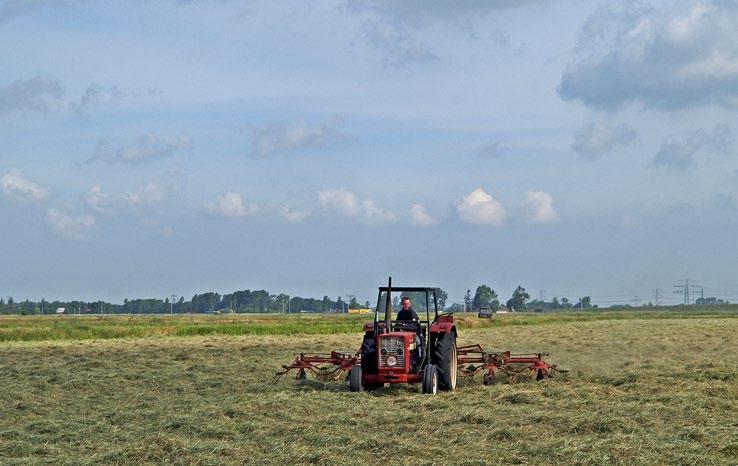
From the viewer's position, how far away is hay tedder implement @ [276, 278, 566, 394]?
17.0 meters

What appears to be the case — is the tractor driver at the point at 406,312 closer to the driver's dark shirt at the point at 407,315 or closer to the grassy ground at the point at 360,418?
the driver's dark shirt at the point at 407,315

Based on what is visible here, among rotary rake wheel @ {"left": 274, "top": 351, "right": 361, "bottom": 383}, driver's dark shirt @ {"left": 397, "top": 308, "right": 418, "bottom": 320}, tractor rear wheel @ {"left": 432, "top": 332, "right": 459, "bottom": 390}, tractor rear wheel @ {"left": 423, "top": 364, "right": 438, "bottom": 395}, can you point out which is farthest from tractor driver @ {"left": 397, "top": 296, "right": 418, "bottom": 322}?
tractor rear wheel @ {"left": 423, "top": 364, "right": 438, "bottom": 395}

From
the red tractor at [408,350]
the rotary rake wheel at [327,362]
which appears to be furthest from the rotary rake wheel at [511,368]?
the rotary rake wheel at [327,362]

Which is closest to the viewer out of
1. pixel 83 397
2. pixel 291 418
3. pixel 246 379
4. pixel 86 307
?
pixel 291 418

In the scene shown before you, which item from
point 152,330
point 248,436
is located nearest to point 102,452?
point 248,436

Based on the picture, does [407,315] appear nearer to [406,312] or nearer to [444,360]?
[406,312]

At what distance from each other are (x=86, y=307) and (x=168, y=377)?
18830 cm

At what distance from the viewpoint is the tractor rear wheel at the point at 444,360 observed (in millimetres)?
17328

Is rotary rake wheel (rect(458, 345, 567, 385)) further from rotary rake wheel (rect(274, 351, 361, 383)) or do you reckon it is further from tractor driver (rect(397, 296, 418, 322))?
rotary rake wheel (rect(274, 351, 361, 383))

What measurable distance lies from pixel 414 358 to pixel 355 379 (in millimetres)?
1239

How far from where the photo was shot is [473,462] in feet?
33.2

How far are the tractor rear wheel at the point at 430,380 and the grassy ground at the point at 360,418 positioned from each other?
21 centimetres

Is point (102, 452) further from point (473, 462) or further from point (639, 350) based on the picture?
point (639, 350)

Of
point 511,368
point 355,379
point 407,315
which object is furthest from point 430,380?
point 511,368
